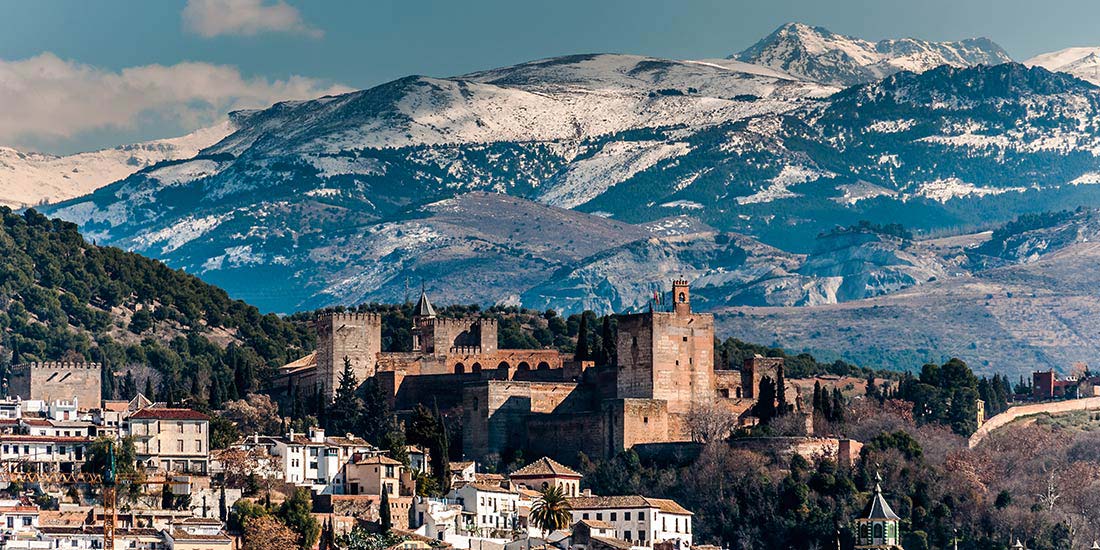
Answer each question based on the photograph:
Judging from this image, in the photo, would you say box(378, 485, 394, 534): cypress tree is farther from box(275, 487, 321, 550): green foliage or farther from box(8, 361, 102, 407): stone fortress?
box(8, 361, 102, 407): stone fortress

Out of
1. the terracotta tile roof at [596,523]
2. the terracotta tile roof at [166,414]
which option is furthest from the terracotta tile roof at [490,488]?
the terracotta tile roof at [166,414]

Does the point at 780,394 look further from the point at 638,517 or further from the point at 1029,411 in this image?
the point at 1029,411

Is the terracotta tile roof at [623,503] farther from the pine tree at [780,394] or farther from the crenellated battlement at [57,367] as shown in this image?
the crenellated battlement at [57,367]

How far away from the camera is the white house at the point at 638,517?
387 feet

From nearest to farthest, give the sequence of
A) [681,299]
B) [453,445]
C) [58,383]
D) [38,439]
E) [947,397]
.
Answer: [38,439]
[453,445]
[681,299]
[58,383]
[947,397]

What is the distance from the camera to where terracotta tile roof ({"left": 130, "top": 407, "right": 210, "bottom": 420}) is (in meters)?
117

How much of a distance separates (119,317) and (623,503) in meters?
67.4

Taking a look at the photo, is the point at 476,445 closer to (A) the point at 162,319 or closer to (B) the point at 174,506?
(B) the point at 174,506

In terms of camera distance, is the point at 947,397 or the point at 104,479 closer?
the point at 104,479

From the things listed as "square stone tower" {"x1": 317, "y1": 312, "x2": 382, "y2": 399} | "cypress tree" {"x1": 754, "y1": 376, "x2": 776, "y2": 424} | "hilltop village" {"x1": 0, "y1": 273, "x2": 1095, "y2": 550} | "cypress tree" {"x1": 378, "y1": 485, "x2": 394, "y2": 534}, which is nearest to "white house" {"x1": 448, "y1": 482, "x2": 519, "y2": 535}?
"hilltop village" {"x1": 0, "y1": 273, "x2": 1095, "y2": 550}

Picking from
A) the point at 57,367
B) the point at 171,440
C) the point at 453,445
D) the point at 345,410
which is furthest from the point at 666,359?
the point at 57,367

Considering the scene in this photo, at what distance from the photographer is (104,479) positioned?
108m

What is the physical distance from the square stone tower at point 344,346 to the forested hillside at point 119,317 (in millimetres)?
14843

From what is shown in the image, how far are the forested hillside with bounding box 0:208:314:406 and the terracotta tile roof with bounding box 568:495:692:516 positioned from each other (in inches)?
1604
